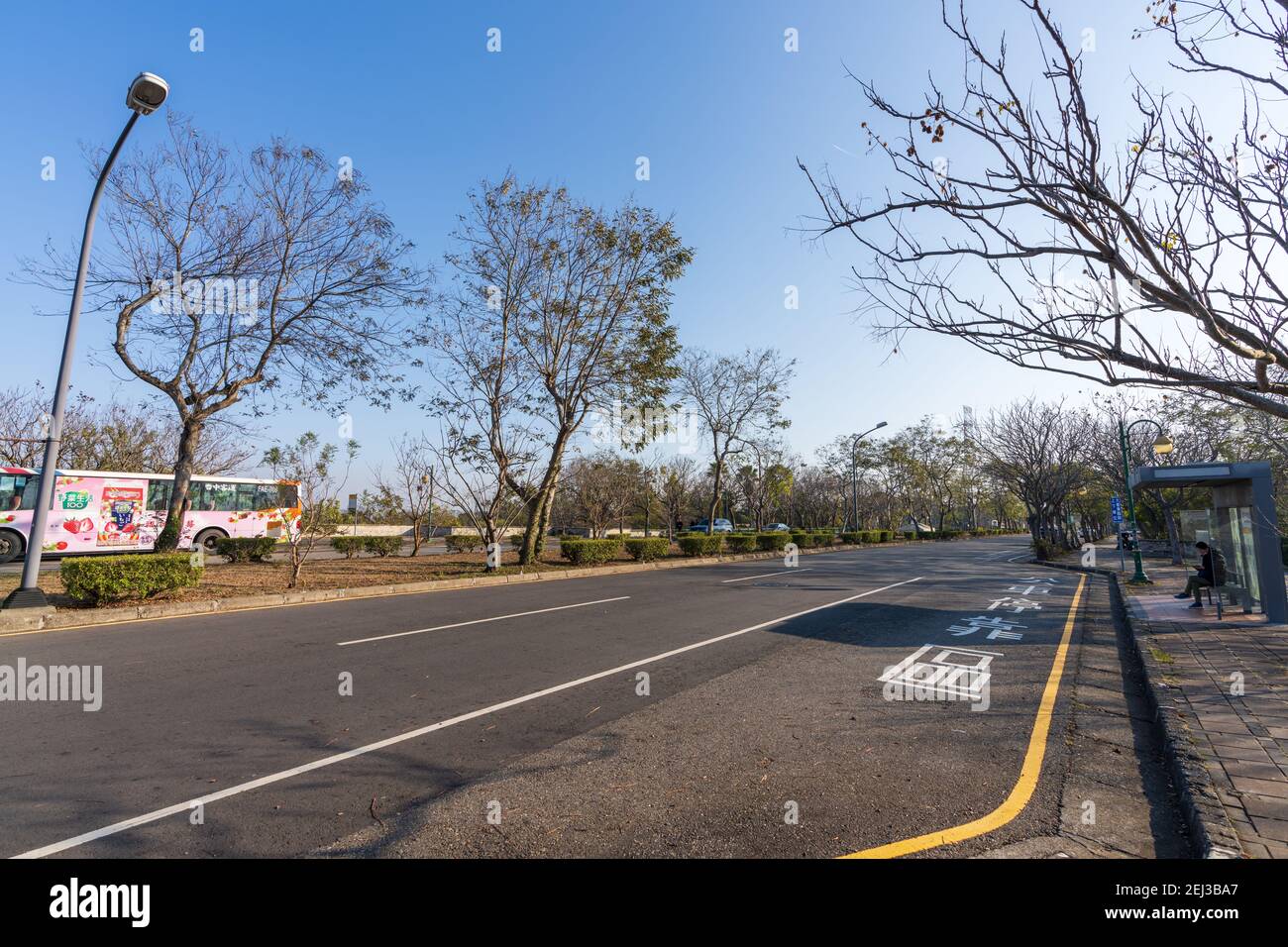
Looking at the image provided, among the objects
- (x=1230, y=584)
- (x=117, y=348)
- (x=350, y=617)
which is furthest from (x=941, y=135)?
(x=117, y=348)

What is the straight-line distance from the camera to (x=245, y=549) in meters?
19.5

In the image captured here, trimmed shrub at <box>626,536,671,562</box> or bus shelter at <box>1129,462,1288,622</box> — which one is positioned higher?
bus shelter at <box>1129,462,1288,622</box>

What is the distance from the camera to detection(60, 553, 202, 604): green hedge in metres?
9.69

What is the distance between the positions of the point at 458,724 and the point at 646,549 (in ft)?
65.9

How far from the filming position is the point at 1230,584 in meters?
11.5

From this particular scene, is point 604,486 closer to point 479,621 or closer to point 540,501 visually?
point 540,501

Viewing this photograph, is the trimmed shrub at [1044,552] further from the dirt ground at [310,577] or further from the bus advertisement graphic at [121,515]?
the bus advertisement graphic at [121,515]

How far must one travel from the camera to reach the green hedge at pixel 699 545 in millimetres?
27375

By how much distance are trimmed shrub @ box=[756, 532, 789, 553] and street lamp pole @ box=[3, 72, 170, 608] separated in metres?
28.9

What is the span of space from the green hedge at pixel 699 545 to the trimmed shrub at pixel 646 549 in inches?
75.5

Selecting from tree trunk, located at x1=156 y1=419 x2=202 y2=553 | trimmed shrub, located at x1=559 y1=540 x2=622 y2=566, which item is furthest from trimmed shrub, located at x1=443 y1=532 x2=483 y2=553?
→ tree trunk, located at x1=156 y1=419 x2=202 y2=553

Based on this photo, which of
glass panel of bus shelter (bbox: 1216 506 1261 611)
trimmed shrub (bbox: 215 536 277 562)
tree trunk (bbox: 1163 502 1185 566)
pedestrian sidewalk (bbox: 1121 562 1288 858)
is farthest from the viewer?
tree trunk (bbox: 1163 502 1185 566)

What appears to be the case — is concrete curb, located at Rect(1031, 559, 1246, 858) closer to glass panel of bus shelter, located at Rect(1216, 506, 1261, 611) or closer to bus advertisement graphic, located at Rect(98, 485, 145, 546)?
glass panel of bus shelter, located at Rect(1216, 506, 1261, 611)
